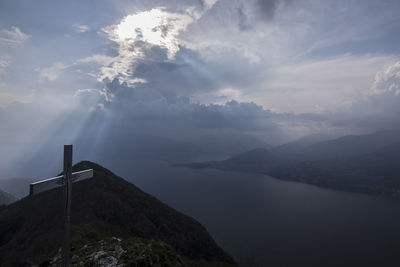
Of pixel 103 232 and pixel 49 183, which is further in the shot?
pixel 103 232

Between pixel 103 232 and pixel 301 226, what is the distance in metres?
120

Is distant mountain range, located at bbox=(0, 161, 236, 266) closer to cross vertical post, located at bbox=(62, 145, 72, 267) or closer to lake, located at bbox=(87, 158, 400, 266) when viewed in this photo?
cross vertical post, located at bbox=(62, 145, 72, 267)

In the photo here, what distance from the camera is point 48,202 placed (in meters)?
52.6

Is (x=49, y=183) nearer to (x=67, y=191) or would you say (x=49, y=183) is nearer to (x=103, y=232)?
(x=67, y=191)

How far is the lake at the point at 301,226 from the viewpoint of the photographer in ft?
283

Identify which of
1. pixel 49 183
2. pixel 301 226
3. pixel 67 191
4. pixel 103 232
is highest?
pixel 49 183

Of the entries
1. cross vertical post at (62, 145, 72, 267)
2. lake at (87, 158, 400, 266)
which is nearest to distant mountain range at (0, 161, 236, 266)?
cross vertical post at (62, 145, 72, 267)

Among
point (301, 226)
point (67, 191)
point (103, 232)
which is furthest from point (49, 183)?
point (301, 226)

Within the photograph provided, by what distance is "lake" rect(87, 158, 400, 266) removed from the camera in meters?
86.3

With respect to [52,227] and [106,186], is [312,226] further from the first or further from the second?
[52,227]

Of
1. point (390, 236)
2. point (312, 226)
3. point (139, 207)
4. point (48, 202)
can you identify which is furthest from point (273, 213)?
point (48, 202)

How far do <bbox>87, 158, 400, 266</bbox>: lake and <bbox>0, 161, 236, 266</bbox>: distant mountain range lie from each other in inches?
1453

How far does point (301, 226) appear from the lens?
4764 inches

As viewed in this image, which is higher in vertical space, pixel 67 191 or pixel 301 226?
pixel 67 191
